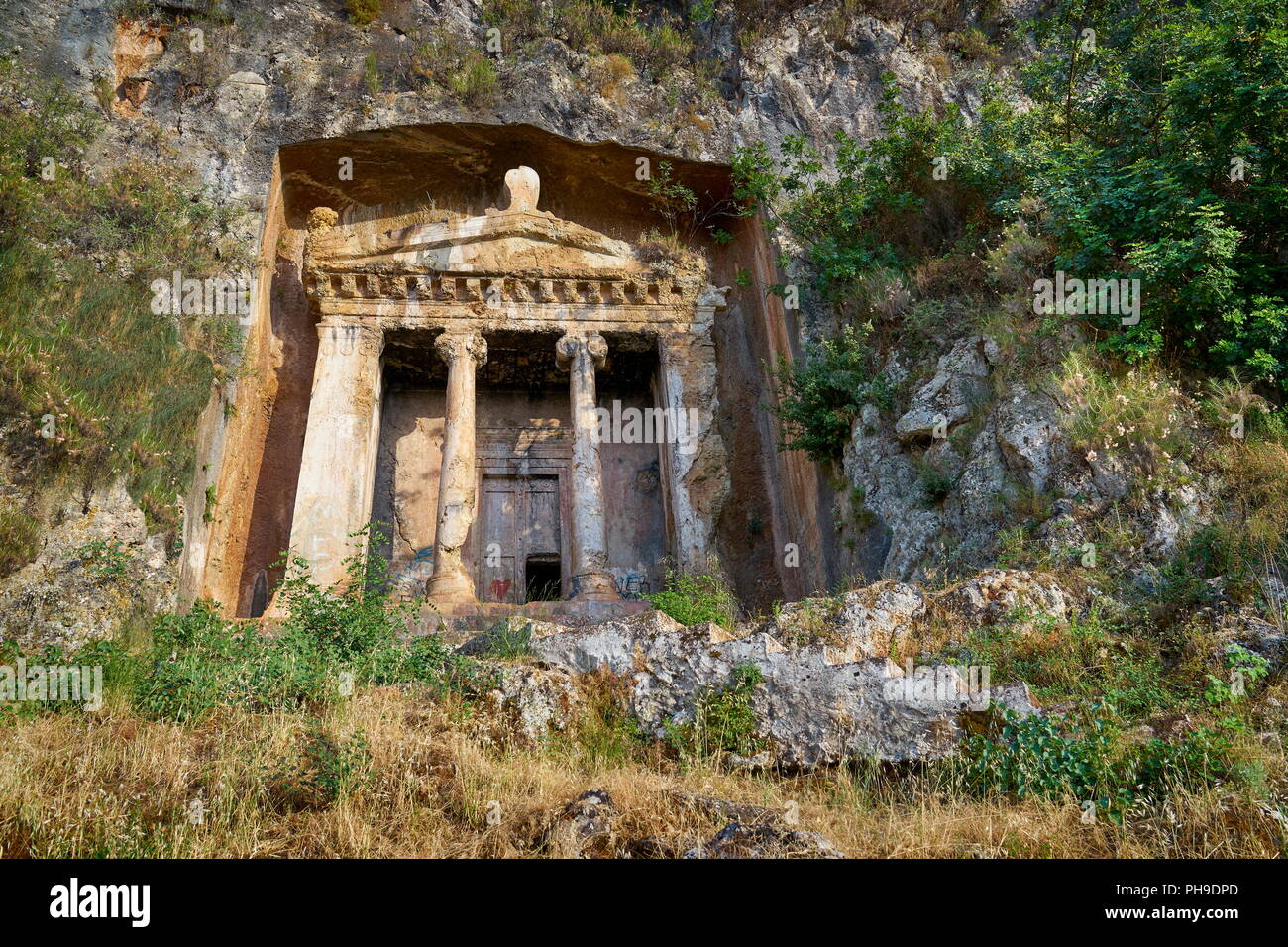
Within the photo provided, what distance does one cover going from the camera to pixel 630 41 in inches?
599

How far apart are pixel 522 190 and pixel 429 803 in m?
10.6

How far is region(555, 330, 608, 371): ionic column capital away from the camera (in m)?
13.3

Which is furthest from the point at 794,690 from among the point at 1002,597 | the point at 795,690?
the point at 1002,597

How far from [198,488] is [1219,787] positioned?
32.5 feet

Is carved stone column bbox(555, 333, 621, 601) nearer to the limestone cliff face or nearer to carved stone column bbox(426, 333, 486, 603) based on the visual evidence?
carved stone column bbox(426, 333, 486, 603)

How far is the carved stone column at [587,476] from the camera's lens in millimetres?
11695

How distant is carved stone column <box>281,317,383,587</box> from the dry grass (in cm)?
566

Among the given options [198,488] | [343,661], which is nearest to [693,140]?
[198,488]

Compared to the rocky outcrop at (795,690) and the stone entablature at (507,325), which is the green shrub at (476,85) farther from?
the rocky outcrop at (795,690)

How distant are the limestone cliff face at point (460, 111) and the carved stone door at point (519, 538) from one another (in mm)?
2622

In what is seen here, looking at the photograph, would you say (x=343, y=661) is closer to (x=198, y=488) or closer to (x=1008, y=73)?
(x=198, y=488)

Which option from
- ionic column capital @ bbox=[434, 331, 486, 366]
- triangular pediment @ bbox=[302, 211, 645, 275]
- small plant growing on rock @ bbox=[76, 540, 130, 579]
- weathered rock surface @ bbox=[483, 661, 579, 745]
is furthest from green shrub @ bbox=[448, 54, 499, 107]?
weathered rock surface @ bbox=[483, 661, 579, 745]

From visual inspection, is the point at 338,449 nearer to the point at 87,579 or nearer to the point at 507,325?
the point at 507,325
